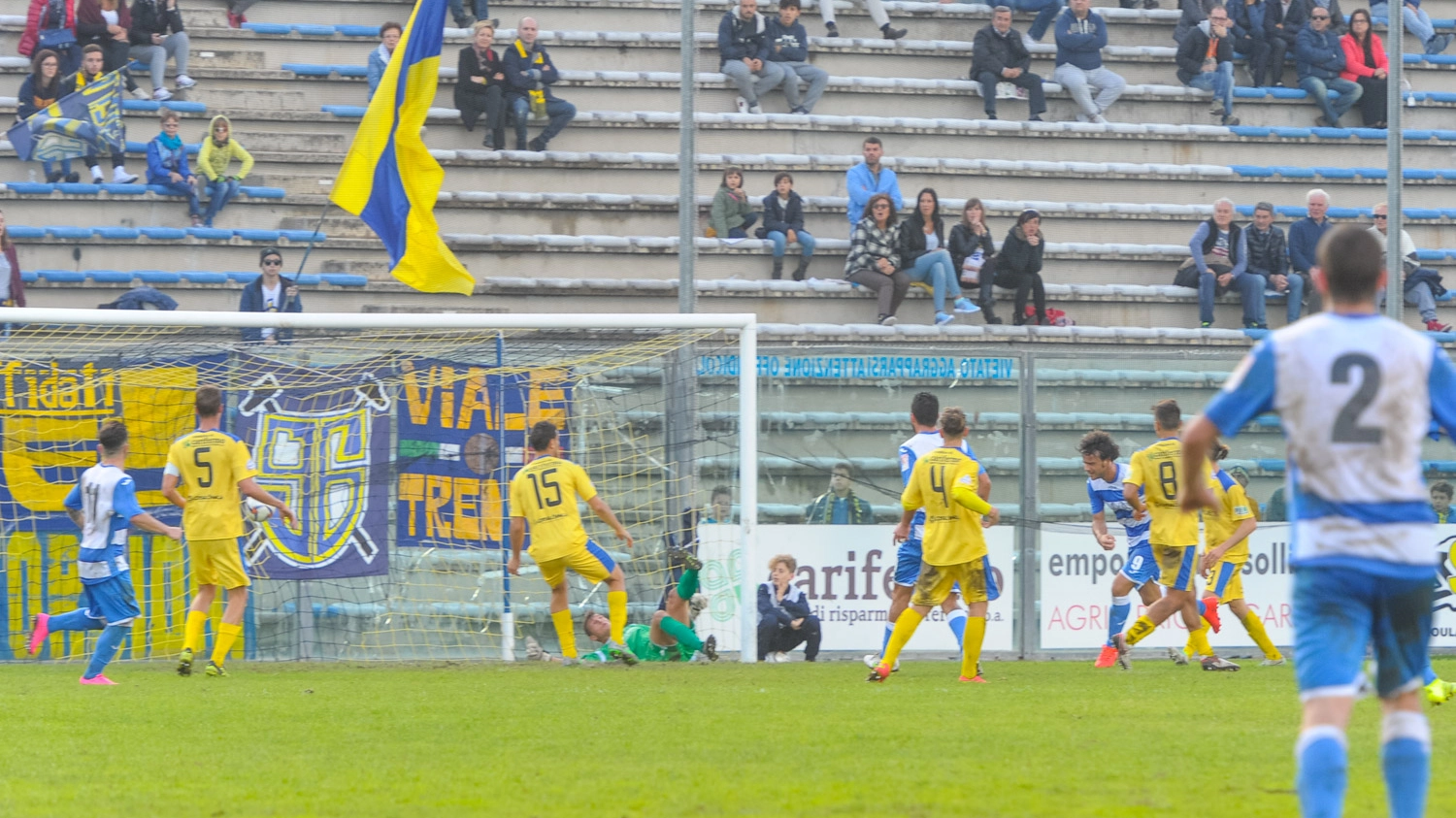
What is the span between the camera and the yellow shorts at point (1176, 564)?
41.7 ft

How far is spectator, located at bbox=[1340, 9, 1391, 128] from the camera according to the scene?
883 inches

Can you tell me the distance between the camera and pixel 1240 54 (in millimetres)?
22719

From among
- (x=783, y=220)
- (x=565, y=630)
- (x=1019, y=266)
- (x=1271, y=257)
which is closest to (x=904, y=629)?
(x=565, y=630)

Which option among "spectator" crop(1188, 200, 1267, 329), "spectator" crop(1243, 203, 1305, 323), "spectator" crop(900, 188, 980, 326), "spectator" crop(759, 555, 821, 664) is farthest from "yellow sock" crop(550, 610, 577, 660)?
"spectator" crop(1243, 203, 1305, 323)

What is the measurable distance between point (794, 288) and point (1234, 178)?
6.43m

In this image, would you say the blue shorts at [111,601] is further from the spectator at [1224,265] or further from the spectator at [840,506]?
the spectator at [1224,265]

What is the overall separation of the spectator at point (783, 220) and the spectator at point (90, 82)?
277 inches

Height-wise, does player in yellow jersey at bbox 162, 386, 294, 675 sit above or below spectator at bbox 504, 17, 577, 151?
below

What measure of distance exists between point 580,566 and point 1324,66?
14083 millimetres

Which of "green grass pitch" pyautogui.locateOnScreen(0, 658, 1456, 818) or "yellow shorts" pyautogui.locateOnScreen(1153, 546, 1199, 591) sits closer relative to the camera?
"green grass pitch" pyautogui.locateOnScreen(0, 658, 1456, 818)

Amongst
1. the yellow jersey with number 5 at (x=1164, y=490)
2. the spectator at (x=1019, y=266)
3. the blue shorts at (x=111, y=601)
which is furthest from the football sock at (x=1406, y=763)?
the spectator at (x=1019, y=266)

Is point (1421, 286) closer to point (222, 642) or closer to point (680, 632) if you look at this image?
point (680, 632)

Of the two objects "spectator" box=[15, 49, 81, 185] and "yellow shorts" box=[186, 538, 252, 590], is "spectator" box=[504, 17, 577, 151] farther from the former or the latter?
"yellow shorts" box=[186, 538, 252, 590]

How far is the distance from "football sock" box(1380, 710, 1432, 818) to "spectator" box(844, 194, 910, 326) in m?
13.8
